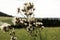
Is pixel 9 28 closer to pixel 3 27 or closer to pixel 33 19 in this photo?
pixel 3 27

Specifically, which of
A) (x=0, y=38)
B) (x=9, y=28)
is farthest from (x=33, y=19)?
(x=0, y=38)

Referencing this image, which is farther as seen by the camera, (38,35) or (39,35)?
(38,35)

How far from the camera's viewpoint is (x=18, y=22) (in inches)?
206

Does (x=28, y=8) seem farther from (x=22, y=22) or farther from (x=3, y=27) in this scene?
(x=3, y=27)

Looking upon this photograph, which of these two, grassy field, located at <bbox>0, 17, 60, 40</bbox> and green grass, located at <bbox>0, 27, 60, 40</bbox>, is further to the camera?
green grass, located at <bbox>0, 27, 60, 40</bbox>

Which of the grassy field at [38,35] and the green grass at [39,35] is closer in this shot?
the grassy field at [38,35]

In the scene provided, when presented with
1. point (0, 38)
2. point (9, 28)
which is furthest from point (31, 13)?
point (0, 38)

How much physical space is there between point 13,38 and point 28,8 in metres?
0.79

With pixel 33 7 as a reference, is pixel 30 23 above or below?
below

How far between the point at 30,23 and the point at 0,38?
18497mm

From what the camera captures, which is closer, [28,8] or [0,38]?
[28,8]

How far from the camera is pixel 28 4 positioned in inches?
202

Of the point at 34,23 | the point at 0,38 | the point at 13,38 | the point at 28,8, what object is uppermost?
the point at 28,8

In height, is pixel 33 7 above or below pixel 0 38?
Answer: above
